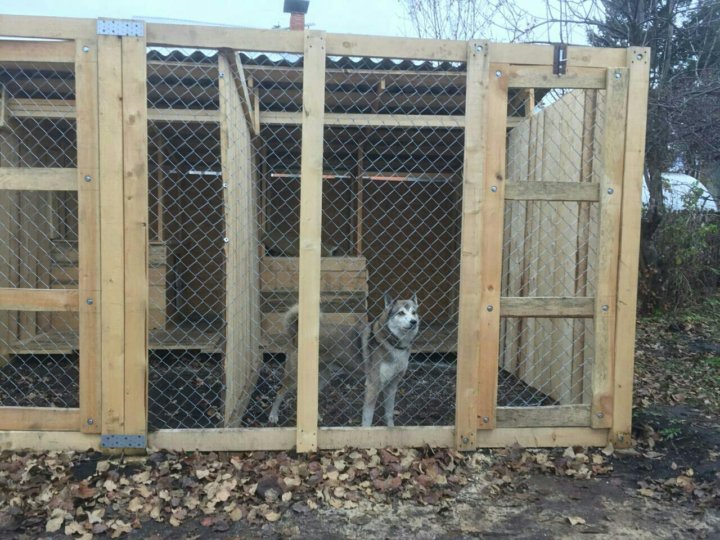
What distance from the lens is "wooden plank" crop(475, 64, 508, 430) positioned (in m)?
3.39

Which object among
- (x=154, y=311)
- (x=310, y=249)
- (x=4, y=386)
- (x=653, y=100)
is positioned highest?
(x=653, y=100)

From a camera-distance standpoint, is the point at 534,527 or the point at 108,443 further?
the point at 108,443

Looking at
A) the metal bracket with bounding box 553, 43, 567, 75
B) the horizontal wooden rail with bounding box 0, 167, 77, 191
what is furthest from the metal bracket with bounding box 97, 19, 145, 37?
the metal bracket with bounding box 553, 43, 567, 75

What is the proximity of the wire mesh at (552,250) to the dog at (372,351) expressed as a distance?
3.70ft

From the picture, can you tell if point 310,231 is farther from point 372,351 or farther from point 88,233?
point 372,351

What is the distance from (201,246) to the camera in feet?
27.0

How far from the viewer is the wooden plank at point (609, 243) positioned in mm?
3475

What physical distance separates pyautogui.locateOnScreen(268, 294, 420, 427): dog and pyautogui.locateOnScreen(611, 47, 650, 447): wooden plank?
1.48 metres

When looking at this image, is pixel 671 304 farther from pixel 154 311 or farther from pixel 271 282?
pixel 154 311

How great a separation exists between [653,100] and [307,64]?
6.17m

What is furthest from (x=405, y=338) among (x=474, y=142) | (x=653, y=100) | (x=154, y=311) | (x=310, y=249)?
(x=653, y=100)

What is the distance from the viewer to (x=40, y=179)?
10.8ft

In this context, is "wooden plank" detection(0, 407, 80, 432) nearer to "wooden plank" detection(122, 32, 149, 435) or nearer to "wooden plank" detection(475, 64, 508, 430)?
"wooden plank" detection(122, 32, 149, 435)

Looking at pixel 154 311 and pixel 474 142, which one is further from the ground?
pixel 474 142
